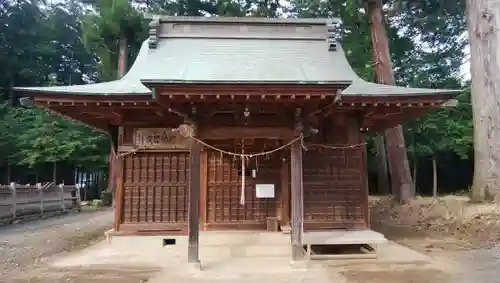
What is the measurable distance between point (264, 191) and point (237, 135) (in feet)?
7.15

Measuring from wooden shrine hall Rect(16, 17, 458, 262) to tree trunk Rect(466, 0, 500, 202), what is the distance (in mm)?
3664

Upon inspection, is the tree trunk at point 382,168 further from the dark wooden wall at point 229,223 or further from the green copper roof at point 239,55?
the dark wooden wall at point 229,223

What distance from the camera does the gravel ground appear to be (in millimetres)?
7070

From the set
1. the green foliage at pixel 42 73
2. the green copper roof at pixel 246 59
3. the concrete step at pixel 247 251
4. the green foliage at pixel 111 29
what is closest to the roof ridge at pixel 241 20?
the green copper roof at pixel 246 59

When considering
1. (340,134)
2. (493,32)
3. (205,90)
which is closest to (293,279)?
(205,90)

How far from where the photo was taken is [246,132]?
6586mm

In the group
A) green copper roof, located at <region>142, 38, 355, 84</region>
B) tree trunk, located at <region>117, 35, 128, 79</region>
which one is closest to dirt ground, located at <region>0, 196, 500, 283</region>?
green copper roof, located at <region>142, 38, 355, 84</region>

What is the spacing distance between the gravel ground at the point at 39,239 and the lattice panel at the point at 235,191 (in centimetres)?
349

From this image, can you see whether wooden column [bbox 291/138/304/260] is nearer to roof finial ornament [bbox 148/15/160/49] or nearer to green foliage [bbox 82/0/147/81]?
roof finial ornament [bbox 148/15/160/49]

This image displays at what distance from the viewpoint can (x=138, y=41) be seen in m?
21.2

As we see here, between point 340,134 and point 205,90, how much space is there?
364 cm

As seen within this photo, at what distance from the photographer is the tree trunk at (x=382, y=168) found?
20.0 meters

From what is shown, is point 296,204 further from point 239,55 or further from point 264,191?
point 239,55

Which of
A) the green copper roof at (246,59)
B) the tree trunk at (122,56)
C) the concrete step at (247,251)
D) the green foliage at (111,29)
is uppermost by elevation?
the green foliage at (111,29)
